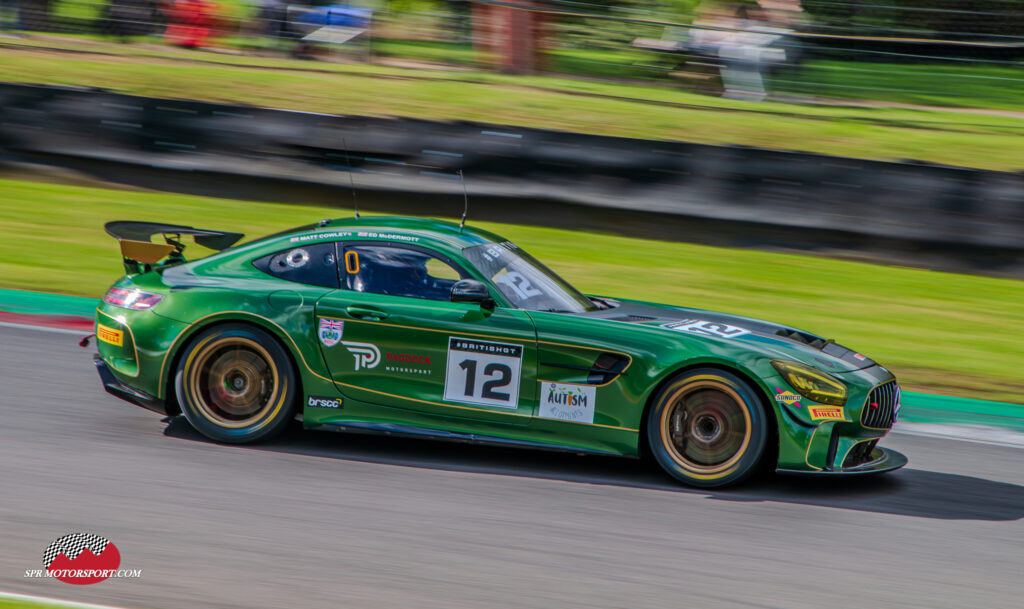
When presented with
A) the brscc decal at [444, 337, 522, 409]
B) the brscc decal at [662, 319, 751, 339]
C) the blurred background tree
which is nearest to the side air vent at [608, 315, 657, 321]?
the brscc decal at [662, 319, 751, 339]

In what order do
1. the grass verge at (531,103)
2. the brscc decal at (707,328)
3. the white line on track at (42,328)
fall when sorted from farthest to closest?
the grass verge at (531,103) → the white line on track at (42,328) → the brscc decal at (707,328)

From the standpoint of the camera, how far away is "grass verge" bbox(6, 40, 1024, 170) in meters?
13.8

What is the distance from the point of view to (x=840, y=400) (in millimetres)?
5633

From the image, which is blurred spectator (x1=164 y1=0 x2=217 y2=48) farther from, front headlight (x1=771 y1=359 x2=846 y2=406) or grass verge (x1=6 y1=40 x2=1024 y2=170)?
front headlight (x1=771 y1=359 x2=846 y2=406)

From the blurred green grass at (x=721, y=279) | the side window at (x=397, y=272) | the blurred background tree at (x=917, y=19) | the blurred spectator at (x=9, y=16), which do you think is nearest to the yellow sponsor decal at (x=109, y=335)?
the side window at (x=397, y=272)

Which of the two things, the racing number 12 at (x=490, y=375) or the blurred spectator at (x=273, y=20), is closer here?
the racing number 12 at (x=490, y=375)

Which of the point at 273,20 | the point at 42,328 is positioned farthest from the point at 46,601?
the point at 273,20

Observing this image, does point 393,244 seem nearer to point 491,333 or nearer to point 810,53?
point 491,333

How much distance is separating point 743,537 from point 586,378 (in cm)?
115

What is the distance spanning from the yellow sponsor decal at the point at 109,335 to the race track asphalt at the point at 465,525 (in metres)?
0.53

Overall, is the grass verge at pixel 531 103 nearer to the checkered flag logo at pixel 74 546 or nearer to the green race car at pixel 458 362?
the green race car at pixel 458 362

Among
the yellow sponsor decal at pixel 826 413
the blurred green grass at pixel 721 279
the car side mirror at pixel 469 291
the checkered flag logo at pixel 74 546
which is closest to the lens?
the checkered flag logo at pixel 74 546

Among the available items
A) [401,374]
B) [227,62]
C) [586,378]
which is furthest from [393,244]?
[227,62]

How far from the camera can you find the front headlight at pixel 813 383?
18.4ft
